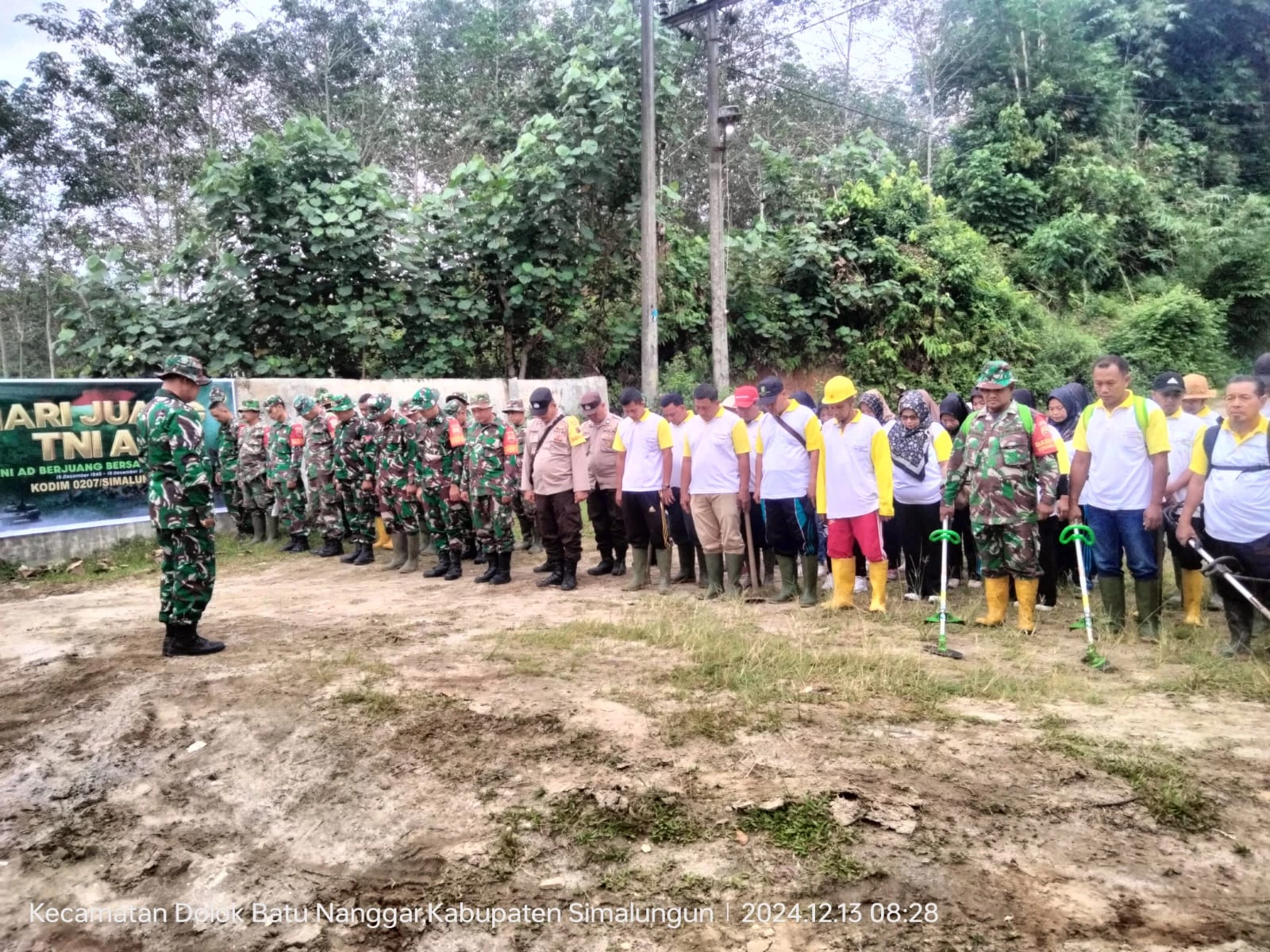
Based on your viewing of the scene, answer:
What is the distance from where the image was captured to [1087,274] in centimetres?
1883

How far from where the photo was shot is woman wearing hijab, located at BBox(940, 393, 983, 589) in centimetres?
694

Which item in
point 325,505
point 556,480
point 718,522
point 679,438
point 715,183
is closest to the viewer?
point 718,522

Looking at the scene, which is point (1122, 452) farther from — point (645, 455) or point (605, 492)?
point (605, 492)

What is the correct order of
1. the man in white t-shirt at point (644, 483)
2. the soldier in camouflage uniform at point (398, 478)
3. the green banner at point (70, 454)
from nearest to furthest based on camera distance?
1. the man in white t-shirt at point (644, 483)
2. the soldier in camouflage uniform at point (398, 478)
3. the green banner at point (70, 454)

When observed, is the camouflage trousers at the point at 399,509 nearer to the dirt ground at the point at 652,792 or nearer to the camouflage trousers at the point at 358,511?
the camouflage trousers at the point at 358,511

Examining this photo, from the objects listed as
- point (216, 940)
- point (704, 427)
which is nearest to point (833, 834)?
point (216, 940)

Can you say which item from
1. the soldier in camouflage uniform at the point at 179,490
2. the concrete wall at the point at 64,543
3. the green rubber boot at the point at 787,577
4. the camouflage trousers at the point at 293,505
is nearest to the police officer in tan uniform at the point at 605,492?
the green rubber boot at the point at 787,577

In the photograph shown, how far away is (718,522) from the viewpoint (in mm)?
7148

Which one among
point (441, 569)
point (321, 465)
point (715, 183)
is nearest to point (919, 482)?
point (441, 569)

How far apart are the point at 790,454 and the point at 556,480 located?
2122mm

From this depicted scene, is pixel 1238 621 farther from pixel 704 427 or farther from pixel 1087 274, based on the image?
pixel 1087 274

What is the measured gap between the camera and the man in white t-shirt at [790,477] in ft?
22.0

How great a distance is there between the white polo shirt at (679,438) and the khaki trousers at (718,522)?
329 mm

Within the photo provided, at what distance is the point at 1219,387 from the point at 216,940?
20020 millimetres
